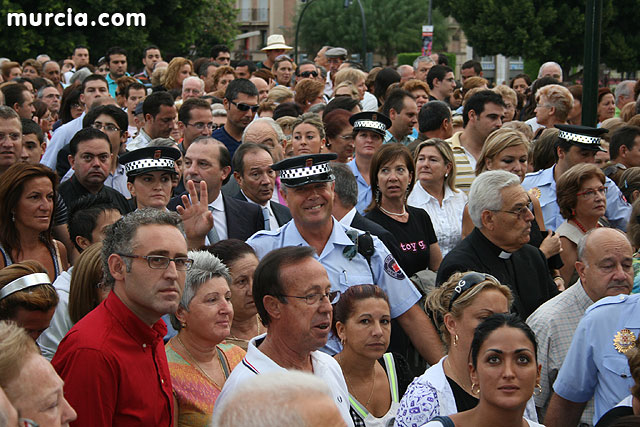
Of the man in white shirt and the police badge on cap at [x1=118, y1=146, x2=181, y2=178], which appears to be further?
the police badge on cap at [x1=118, y1=146, x2=181, y2=178]

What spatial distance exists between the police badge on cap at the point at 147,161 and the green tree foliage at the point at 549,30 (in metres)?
29.1

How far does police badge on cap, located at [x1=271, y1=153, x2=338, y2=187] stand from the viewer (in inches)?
216

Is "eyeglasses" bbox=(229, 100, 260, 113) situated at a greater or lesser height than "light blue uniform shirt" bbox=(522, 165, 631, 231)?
greater

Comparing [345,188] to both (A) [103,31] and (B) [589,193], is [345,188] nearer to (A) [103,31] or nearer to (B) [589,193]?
(B) [589,193]

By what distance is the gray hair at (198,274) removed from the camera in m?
4.47

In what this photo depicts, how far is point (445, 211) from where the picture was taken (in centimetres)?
723

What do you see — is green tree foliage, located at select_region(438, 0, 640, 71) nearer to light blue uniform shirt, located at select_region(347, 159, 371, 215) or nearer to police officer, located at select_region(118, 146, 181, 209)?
light blue uniform shirt, located at select_region(347, 159, 371, 215)

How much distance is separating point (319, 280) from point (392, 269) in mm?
1350

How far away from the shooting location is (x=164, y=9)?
110 feet

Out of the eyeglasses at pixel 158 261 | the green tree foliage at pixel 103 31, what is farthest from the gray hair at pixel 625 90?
the green tree foliage at pixel 103 31

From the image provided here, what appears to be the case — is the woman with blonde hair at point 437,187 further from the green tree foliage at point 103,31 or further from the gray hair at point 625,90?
the green tree foliage at point 103,31

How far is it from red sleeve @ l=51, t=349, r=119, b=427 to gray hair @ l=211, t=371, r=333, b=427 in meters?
1.40

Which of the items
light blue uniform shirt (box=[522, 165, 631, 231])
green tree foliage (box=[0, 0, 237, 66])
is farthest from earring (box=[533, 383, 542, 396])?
green tree foliage (box=[0, 0, 237, 66])

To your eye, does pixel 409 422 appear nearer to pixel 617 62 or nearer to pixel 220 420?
pixel 220 420
